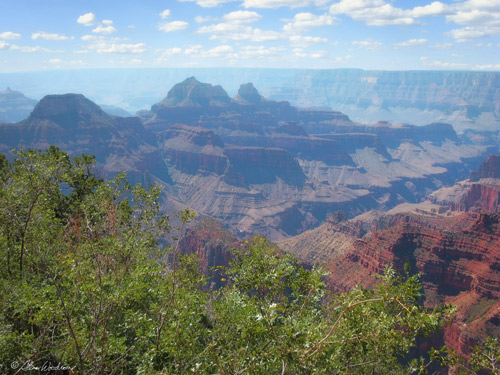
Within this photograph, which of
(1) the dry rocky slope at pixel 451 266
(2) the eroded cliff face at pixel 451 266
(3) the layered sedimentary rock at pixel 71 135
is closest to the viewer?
(1) the dry rocky slope at pixel 451 266

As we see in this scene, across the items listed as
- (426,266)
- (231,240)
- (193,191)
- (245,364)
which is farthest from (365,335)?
(193,191)

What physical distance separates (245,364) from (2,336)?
755 centimetres

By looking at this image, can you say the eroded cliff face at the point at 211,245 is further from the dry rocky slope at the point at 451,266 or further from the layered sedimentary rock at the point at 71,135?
the layered sedimentary rock at the point at 71,135

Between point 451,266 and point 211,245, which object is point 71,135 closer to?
point 211,245

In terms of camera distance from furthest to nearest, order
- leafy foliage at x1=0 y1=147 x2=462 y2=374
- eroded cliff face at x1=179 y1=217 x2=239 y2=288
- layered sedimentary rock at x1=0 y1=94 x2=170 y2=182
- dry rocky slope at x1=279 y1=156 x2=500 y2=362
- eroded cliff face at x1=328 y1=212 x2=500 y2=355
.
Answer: layered sedimentary rock at x1=0 y1=94 x2=170 y2=182, eroded cliff face at x1=179 y1=217 x2=239 y2=288, eroded cliff face at x1=328 y1=212 x2=500 y2=355, dry rocky slope at x1=279 y1=156 x2=500 y2=362, leafy foliage at x1=0 y1=147 x2=462 y2=374

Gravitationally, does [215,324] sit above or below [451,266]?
above

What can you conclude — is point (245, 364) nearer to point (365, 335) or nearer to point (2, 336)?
point (365, 335)

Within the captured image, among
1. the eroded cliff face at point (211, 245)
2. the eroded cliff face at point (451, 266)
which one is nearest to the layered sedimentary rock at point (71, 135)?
the eroded cliff face at point (211, 245)

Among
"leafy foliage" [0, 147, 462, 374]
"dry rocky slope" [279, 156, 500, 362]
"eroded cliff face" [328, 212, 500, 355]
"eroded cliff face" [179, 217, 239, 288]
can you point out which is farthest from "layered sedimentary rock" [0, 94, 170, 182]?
"leafy foliage" [0, 147, 462, 374]

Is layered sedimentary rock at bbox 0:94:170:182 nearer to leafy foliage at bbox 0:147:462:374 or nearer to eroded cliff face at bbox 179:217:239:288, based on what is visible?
eroded cliff face at bbox 179:217:239:288

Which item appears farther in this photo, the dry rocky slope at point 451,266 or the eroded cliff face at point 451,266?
the eroded cliff face at point 451,266

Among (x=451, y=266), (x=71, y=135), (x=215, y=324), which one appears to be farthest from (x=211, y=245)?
(x=71, y=135)

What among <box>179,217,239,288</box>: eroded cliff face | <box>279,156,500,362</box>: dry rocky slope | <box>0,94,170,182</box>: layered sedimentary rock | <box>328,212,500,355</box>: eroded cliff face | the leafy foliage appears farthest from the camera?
<box>0,94,170,182</box>: layered sedimentary rock

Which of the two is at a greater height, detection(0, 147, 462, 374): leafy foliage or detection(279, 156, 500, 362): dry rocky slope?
detection(0, 147, 462, 374): leafy foliage
